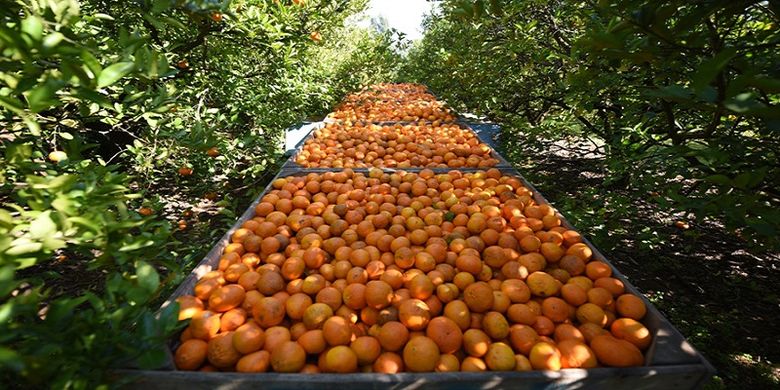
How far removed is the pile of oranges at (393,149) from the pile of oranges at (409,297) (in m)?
1.19

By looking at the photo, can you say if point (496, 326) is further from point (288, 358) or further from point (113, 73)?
point (113, 73)

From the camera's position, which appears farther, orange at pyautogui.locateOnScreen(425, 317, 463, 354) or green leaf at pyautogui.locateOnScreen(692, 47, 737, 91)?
orange at pyautogui.locateOnScreen(425, 317, 463, 354)

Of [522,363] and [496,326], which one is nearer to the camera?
[522,363]

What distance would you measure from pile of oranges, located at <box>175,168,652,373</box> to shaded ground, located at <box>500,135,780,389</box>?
1.08m

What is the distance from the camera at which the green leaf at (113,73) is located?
992mm

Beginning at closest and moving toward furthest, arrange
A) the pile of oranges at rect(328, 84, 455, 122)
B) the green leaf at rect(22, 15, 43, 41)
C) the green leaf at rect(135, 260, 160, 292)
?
1. the green leaf at rect(22, 15, 43, 41)
2. the green leaf at rect(135, 260, 160, 292)
3. the pile of oranges at rect(328, 84, 455, 122)

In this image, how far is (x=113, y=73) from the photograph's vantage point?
1.02m

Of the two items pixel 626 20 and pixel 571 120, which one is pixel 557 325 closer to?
pixel 626 20

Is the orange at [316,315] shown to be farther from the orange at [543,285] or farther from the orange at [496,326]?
the orange at [543,285]

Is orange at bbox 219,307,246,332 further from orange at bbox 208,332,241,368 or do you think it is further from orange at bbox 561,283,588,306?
orange at bbox 561,283,588,306

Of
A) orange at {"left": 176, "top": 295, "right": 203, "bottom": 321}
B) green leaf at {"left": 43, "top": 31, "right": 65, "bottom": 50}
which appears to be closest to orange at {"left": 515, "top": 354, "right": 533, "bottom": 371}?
orange at {"left": 176, "top": 295, "right": 203, "bottom": 321}

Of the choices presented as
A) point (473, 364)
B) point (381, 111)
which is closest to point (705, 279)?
point (473, 364)

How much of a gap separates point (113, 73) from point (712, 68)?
5.09ft

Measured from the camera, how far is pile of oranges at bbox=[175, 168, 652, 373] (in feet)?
5.07
